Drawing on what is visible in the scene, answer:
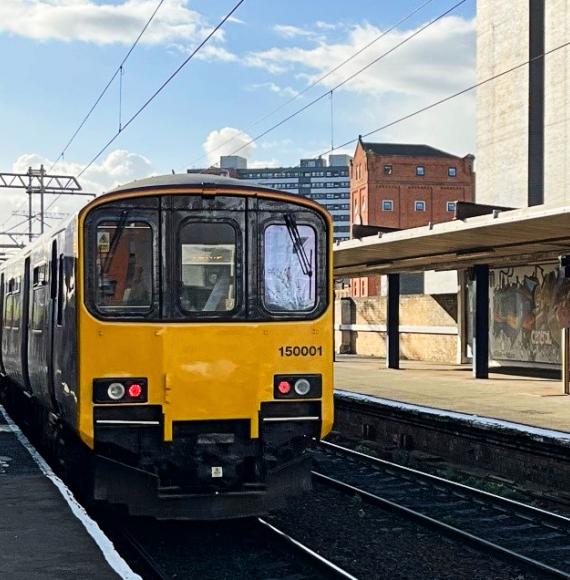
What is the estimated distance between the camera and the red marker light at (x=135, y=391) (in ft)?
25.8

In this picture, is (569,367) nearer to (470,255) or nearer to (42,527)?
(470,255)

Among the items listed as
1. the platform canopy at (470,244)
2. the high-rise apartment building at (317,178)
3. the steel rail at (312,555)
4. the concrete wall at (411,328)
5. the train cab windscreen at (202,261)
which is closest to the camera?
the steel rail at (312,555)

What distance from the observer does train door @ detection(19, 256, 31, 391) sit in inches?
476

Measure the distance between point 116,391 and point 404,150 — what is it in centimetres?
7830

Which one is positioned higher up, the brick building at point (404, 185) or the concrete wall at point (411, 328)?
the brick building at point (404, 185)

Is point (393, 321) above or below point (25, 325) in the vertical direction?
below

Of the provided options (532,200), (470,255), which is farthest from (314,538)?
(532,200)

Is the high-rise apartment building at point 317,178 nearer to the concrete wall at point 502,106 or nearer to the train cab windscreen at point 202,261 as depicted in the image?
the concrete wall at point 502,106

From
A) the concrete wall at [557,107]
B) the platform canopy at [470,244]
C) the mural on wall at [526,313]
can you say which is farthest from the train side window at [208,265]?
the concrete wall at [557,107]

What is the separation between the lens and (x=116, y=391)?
786 centimetres

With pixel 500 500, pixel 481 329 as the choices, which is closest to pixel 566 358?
pixel 481 329

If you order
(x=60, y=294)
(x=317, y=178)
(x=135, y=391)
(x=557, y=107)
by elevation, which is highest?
(x=317, y=178)

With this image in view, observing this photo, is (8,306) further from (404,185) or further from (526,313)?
(404,185)

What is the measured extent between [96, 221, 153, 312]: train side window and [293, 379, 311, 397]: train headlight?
1.59m
